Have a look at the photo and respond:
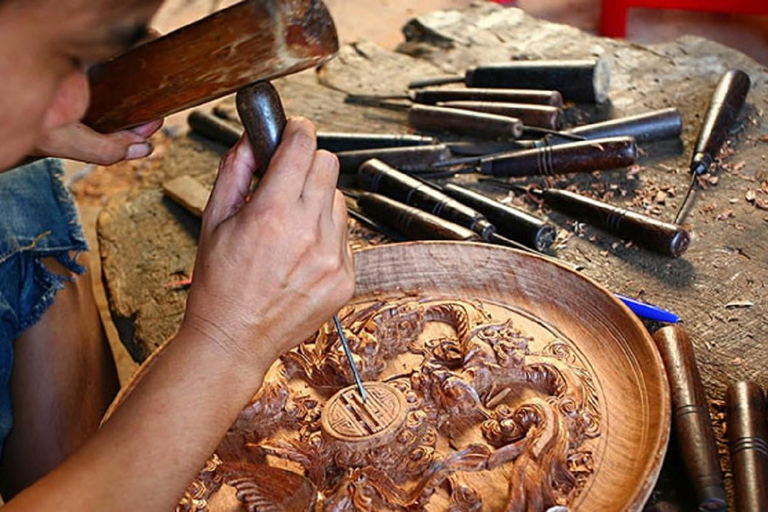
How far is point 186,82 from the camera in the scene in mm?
1329

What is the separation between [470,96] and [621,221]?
1.15 meters

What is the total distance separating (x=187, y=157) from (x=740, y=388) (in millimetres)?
2410

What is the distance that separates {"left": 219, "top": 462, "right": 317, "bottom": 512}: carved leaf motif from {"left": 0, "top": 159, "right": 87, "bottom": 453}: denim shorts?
0.97m

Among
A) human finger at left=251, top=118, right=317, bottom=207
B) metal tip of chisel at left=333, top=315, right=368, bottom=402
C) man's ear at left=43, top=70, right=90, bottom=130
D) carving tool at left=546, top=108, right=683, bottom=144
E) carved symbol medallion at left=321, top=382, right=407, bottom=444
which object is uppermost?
man's ear at left=43, top=70, right=90, bottom=130

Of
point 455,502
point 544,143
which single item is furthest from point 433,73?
point 455,502

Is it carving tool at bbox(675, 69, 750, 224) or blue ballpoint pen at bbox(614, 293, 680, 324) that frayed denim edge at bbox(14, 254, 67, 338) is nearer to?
blue ballpoint pen at bbox(614, 293, 680, 324)

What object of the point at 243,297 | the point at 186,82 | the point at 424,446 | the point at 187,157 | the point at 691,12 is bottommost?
the point at 691,12

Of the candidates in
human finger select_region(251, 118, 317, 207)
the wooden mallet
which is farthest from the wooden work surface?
the wooden mallet

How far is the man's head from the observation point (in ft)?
3.39

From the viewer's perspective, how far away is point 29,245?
228 cm

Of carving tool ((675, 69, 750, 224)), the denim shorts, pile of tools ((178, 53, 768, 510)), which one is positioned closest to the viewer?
pile of tools ((178, 53, 768, 510))

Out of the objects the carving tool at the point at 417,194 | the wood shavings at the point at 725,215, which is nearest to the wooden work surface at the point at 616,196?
the wood shavings at the point at 725,215

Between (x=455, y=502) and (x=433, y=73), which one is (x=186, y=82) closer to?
(x=455, y=502)

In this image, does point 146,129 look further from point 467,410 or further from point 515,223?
point 515,223
